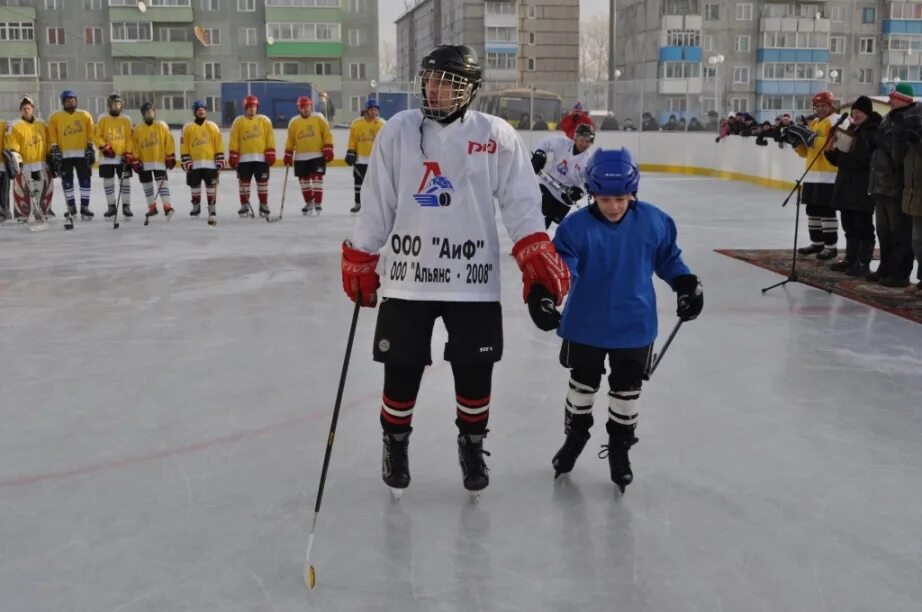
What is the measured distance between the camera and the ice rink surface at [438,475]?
2.38 m

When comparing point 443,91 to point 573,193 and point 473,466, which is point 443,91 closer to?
point 473,466

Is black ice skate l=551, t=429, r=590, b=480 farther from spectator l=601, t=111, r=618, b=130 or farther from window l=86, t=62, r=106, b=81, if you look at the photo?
window l=86, t=62, r=106, b=81

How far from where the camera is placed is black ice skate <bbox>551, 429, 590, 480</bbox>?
304cm

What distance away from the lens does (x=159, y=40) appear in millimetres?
41000

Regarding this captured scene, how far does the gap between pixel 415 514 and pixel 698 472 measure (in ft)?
3.26

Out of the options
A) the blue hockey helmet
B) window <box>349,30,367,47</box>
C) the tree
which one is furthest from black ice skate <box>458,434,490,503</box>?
the tree

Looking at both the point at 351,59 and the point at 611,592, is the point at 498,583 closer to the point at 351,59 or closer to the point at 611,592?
the point at 611,592

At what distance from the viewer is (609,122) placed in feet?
68.3

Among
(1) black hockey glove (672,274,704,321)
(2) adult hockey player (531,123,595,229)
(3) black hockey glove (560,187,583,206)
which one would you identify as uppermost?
(2) adult hockey player (531,123,595,229)

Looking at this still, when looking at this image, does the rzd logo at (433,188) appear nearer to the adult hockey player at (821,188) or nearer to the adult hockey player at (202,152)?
the adult hockey player at (821,188)

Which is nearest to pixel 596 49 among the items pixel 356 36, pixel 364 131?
pixel 356 36

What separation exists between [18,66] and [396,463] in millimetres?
43835

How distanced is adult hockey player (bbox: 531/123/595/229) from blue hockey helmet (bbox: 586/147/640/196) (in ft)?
13.9

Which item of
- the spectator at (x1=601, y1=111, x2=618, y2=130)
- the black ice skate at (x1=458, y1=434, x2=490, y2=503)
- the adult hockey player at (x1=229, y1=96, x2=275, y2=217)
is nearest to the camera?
the black ice skate at (x1=458, y1=434, x2=490, y2=503)
